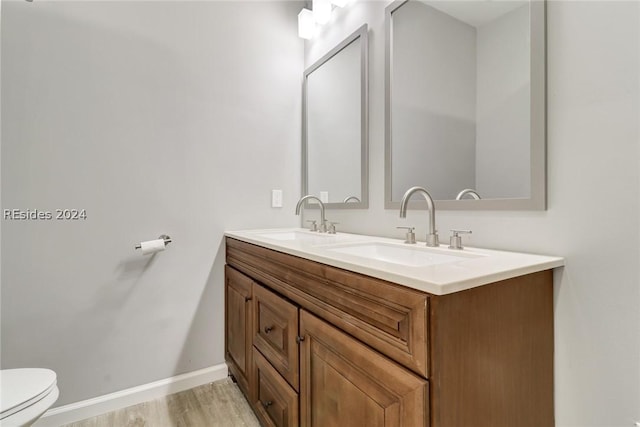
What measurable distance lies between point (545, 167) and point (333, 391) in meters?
0.91

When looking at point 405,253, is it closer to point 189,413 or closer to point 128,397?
point 189,413

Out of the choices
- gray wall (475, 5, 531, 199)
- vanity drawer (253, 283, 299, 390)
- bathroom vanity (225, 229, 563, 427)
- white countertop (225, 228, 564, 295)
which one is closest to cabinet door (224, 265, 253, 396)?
vanity drawer (253, 283, 299, 390)

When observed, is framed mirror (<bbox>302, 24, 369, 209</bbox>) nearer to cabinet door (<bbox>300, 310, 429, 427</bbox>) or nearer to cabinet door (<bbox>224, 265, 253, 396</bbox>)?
cabinet door (<bbox>224, 265, 253, 396</bbox>)

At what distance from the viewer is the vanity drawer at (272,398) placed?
1080 mm

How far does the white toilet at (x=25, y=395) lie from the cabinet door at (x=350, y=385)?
2.90 ft

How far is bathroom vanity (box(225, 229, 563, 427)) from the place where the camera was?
63 cm

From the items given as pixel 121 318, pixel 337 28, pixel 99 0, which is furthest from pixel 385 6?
pixel 121 318

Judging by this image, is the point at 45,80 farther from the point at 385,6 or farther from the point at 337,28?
the point at 385,6

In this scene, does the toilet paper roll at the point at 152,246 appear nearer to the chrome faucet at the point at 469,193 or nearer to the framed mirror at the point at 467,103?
the framed mirror at the point at 467,103

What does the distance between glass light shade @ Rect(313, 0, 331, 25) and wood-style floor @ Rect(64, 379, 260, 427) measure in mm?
2222

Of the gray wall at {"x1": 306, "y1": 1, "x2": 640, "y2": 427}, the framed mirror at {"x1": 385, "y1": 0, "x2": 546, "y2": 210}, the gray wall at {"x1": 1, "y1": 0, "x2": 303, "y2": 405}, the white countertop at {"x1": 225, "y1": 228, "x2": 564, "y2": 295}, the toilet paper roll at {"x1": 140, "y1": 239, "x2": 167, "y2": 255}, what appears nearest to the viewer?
the white countertop at {"x1": 225, "y1": 228, "x2": 564, "y2": 295}

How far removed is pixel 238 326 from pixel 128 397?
2.19ft

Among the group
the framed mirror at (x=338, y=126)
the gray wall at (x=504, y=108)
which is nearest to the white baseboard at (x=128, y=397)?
the framed mirror at (x=338, y=126)

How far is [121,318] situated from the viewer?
1602 millimetres
